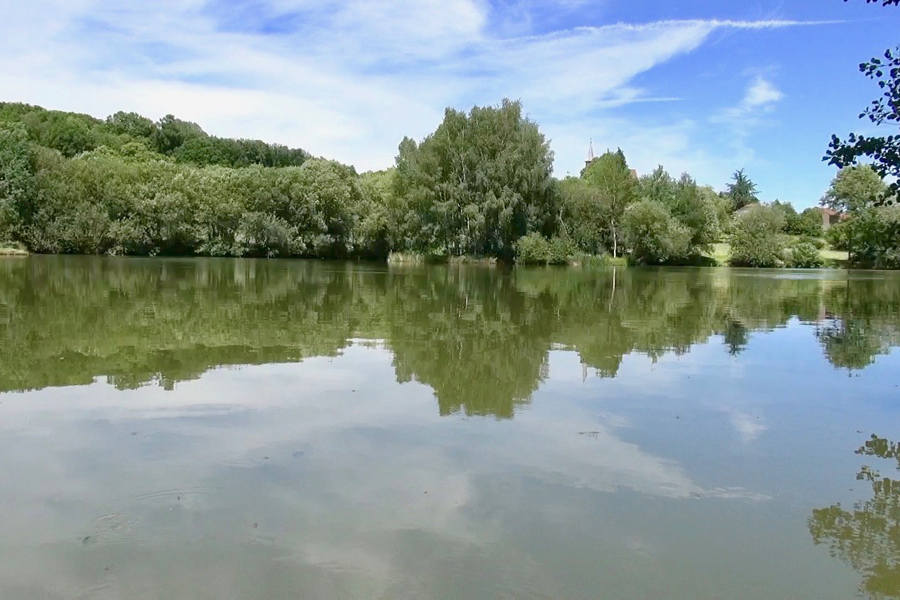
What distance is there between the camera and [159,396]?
7551 millimetres

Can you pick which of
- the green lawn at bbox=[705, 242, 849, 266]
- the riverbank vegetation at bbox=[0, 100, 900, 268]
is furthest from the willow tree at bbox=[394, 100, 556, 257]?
the green lawn at bbox=[705, 242, 849, 266]

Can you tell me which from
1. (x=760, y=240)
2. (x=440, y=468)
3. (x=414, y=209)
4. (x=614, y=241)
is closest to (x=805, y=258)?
(x=760, y=240)

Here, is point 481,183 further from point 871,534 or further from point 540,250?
point 871,534

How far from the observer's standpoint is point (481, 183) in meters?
52.8

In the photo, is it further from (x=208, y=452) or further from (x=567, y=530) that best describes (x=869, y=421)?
(x=208, y=452)

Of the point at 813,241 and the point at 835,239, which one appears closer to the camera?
the point at 835,239

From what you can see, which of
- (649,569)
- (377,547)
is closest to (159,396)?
(377,547)

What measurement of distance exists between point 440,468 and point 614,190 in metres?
62.3

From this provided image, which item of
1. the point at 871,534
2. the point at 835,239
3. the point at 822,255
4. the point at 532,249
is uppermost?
the point at 835,239

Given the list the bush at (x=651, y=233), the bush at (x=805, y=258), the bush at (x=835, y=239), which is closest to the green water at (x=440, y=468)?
the bush at (x=651, y=233)

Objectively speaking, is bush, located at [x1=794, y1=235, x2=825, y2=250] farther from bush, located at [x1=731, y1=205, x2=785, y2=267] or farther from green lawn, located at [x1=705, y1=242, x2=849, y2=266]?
bush, located at [x1=731, y1=205, x2=785, y2=267]

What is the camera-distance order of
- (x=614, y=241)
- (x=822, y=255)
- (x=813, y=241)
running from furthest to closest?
(x=813, y=241)
(x=822, y=255)
(x=614, y=241)

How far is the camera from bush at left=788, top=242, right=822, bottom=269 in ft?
236

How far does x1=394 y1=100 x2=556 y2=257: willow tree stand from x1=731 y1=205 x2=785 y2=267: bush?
26781 mm
